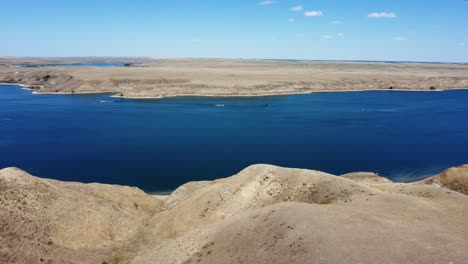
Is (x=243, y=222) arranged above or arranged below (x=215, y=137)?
above

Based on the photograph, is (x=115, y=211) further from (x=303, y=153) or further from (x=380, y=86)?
(x=380, y=86)

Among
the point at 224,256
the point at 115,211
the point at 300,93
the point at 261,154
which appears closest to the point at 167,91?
the point at 300,93

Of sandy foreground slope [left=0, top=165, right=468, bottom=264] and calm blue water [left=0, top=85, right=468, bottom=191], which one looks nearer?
sandy foreground slope [left=0, top=165, right=468, bottom=264]

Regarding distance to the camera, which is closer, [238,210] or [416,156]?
[238,210]

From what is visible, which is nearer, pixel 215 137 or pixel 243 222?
pixel 243 222
